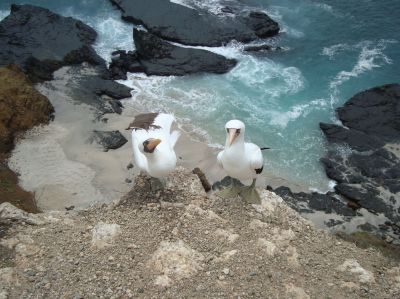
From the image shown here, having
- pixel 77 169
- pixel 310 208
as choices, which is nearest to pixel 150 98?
pixel 77 169

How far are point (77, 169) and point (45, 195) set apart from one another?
1.18 metres

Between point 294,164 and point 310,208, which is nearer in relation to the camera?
point 310,208

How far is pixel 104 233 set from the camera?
8000 millimetres

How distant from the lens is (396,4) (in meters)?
19.7

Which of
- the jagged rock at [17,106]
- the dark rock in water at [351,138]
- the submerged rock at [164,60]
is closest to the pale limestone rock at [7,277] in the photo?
the jagged rock at [17,106]

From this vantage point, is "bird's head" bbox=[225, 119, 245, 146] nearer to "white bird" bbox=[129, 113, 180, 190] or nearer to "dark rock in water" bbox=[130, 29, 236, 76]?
"white bird" bbox=[129, 113, 180, 190]

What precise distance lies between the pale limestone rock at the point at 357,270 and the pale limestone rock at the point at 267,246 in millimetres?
1086

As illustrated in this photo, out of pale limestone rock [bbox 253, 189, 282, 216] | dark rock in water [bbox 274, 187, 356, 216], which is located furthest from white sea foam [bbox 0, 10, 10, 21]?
pale limestone rock [bbox 253, 189, 282, 216]

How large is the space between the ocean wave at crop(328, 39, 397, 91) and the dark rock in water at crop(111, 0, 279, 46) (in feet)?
7.90

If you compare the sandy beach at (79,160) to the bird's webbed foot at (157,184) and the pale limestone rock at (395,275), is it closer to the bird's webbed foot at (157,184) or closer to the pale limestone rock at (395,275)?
the bird's webbed foot at (157,184)

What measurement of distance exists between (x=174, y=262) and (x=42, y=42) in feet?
37.4

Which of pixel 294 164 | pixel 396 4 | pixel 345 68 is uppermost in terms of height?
pixel 396 4

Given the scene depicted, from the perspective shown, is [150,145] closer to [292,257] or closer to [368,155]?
[292,257]

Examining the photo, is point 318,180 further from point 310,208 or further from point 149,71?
point 149,71
